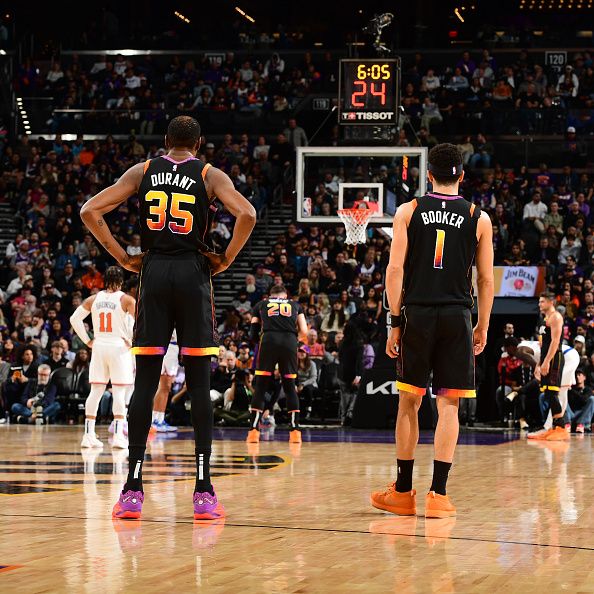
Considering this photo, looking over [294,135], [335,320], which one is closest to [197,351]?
[335,320]

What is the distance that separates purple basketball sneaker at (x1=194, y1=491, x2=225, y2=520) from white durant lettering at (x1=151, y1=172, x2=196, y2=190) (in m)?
1.72

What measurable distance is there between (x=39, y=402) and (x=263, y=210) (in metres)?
9.55

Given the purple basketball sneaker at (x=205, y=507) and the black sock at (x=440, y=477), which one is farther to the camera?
the black sock at (x=440, y=477)

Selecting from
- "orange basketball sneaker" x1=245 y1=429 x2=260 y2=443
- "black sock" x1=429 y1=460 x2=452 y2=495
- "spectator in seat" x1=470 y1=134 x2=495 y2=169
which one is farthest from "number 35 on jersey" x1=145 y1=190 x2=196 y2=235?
"spectator in seat" x1=470 y1=134 x2=495 y2=169

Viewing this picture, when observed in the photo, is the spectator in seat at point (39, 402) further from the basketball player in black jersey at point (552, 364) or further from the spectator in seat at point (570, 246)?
the spectator in seat at point (570, 246)

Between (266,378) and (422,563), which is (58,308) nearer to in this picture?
(266,378)

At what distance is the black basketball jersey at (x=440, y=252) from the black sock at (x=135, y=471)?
5.99 feet

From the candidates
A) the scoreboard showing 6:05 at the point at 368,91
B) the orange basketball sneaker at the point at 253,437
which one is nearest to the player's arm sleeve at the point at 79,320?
the orange basketball sneaker at the point at 253,437

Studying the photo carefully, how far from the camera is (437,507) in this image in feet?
22.1

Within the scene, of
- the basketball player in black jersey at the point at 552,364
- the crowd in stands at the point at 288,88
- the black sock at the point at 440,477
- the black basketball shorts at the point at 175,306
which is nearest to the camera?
the black basketball shorts at the point at 175,306

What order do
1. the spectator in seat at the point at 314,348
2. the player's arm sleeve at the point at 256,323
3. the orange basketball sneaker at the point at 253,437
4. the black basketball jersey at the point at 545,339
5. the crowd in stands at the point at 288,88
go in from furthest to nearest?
the crowd in stands at the point at 288,88, the spectator in seat at the point at 314,348, the black basketball jersey at the point at 545,339, the player's arm sleeve at the point at 256,323, the orange basketball sneaker at the point at 253,437

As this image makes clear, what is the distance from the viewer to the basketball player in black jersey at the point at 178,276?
21.3 ft

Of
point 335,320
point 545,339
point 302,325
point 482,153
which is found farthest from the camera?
point 482,153

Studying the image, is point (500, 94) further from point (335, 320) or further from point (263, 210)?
point (335, 320)
